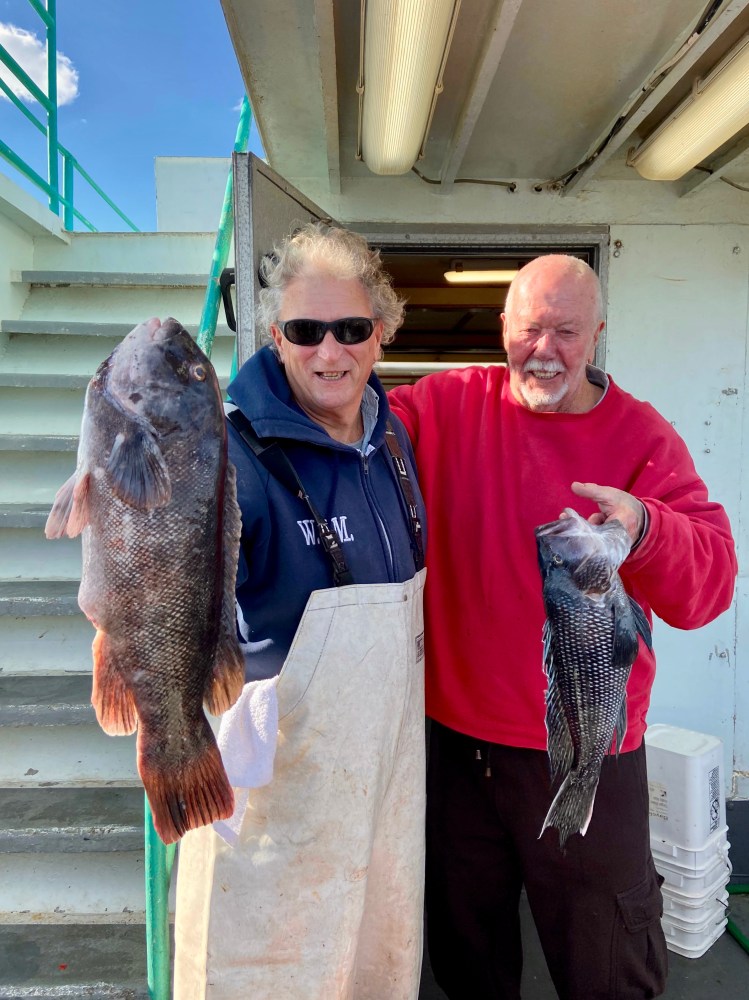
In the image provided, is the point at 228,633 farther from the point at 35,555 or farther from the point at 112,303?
the point at 112,303

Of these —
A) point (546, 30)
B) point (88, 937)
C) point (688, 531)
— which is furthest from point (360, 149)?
point (88, 937)

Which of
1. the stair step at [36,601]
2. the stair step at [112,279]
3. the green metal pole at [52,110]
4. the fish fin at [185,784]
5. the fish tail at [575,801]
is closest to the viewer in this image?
the fish fin at [185,784]

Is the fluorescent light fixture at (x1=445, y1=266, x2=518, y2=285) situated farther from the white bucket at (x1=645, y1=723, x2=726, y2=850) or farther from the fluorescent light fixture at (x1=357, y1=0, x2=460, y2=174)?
the white bucket at (x1=645, y1=723, x2=726, y2=850)

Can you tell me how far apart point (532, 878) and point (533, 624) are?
2.94ft

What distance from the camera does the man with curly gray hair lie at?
5.74ft

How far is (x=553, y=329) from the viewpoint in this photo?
2.21 meters

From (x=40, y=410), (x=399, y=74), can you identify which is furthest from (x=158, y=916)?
(x=399, y=74)

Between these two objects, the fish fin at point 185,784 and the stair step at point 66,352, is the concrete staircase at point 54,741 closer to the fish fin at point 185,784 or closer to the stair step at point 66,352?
the stair step at point 66,352

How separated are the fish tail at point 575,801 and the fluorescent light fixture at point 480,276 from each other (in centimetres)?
456

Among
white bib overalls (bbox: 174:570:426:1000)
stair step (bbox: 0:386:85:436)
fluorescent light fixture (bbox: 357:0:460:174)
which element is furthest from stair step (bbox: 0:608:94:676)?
fluorescent light fixture (bbox: 357:0:460:174)

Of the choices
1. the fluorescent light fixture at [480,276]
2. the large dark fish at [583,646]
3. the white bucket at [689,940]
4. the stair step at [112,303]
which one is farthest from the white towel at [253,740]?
the fluorescent light fixture at [480,276]

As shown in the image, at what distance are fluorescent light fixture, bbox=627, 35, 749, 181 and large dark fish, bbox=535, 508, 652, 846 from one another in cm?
223

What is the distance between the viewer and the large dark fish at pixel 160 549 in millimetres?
1322

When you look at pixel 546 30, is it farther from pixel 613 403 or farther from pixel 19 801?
pixel 19 801
